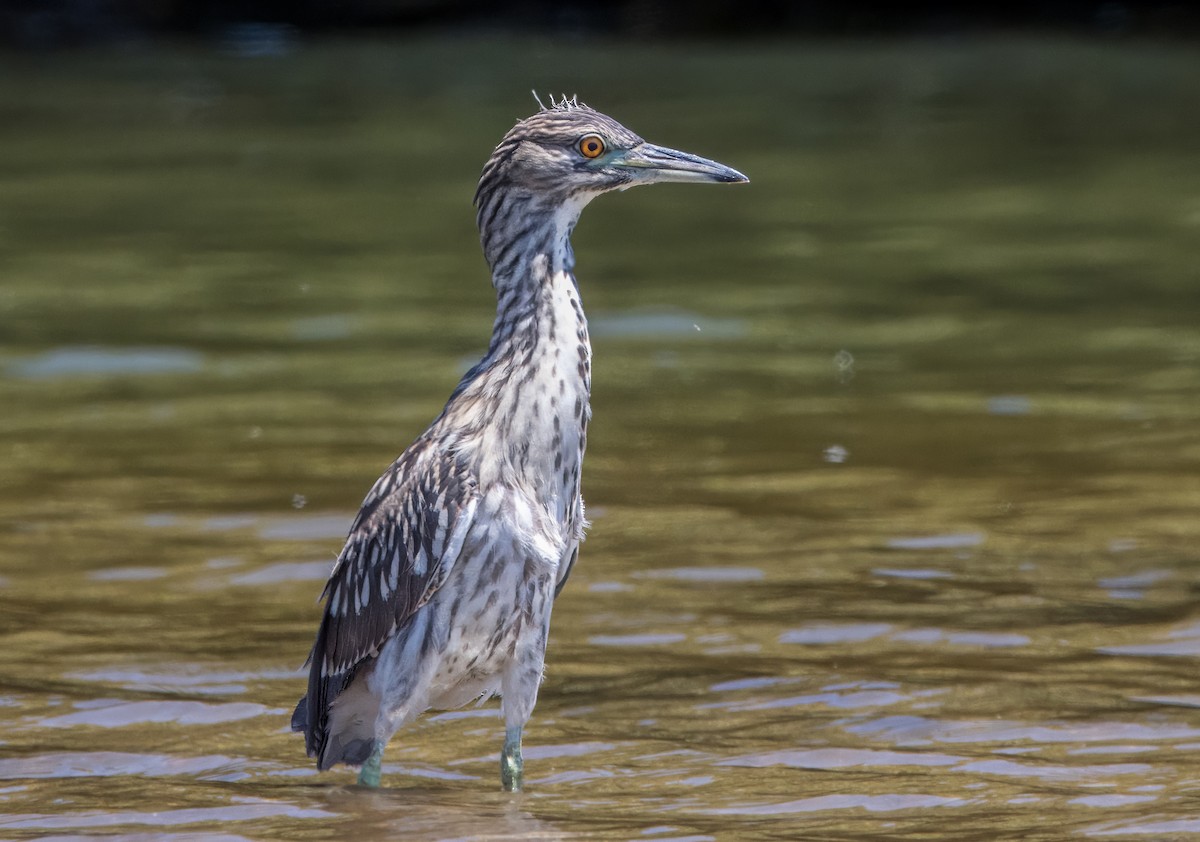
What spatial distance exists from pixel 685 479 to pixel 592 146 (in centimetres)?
368

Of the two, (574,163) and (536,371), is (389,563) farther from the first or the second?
(574,163)

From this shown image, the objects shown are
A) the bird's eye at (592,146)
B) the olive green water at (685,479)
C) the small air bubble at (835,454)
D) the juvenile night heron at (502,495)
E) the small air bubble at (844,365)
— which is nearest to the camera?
the juvenile night heron at (502,495)

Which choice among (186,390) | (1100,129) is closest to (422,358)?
(186,390)

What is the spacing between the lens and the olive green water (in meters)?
5.71

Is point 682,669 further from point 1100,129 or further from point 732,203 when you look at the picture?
point 1100,129

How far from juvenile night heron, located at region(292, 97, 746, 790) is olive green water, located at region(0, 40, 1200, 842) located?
36 centimetres

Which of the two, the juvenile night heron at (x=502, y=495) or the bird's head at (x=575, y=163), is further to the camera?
the bird's head at (x=575, y=163)

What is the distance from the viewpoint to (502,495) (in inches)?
204

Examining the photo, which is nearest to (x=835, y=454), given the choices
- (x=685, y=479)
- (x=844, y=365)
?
(x=685, y=479)

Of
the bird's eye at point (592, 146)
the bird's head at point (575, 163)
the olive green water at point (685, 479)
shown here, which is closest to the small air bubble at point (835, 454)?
the olive green water at point (685, 479)

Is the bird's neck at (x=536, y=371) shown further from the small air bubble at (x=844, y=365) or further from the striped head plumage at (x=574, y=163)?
the small air bubble at (x=844, y=365)

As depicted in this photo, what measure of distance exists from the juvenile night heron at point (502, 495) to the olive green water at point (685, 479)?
362mm

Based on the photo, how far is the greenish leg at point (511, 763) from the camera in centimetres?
538

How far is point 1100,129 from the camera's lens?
19.0 metres
